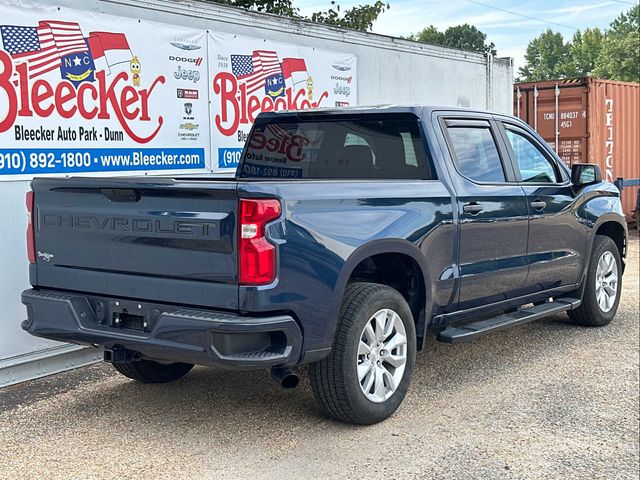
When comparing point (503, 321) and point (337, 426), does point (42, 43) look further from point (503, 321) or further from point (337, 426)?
point (503, 321)

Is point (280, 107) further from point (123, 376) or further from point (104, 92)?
point (123, 376)

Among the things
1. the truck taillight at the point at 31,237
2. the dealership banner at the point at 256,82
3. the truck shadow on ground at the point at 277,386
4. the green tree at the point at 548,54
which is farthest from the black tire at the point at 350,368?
the green tree at the point at 548,54

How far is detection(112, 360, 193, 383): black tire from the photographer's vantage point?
223 inches

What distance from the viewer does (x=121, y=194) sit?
4.60 m

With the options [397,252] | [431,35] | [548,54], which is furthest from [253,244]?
[548,54]

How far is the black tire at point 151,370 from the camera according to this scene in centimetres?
568

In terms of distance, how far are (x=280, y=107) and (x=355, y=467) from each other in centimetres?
473

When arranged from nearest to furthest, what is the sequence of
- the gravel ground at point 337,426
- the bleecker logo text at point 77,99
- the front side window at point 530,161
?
1. the gravel ground at point 337,426
2. the bleecker logo text at point 77,99
3. the front side window at point 530,161

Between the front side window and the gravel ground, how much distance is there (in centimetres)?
138

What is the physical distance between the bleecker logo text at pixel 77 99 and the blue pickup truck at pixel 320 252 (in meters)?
1.10

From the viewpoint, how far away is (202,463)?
173 inches

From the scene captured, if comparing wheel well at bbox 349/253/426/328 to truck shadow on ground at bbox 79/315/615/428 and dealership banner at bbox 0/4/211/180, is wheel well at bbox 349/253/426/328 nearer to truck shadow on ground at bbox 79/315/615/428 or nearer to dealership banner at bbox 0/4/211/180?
truck shadow on ground at bbox 79/315/615/428

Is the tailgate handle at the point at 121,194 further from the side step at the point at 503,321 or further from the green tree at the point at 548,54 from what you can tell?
the green tree at the point at 548,54

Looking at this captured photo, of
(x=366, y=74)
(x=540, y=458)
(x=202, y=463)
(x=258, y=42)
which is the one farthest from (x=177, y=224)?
(x=366, y=74)
